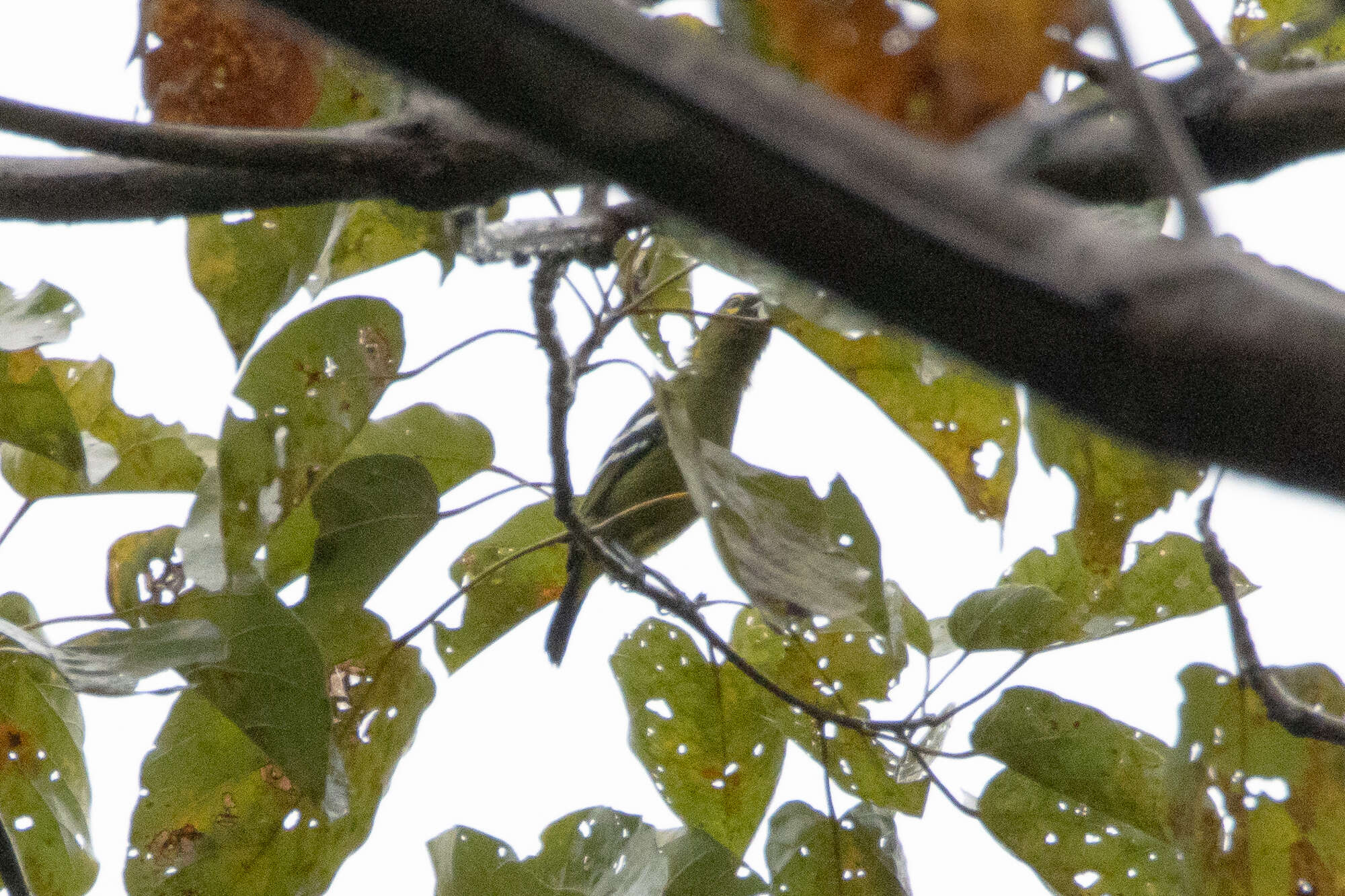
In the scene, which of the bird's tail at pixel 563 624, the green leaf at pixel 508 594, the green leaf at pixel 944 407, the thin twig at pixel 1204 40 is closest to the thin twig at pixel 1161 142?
the thin twig at pixel 1204 40

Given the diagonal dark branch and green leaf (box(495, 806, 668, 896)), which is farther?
green leaf (box(495, 806, 668, 896))

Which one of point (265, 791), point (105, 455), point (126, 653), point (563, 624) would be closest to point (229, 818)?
point (265, 791)

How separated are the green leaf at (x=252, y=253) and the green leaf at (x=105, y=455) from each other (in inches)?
20.0

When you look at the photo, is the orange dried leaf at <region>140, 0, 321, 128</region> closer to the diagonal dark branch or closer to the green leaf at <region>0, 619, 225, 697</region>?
the green leaf at <region>0, 619, 225, 697</region>

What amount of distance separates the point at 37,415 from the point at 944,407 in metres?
1.48

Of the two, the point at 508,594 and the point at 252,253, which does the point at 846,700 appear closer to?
the point at 508,594

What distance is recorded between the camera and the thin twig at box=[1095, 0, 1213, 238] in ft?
1.90

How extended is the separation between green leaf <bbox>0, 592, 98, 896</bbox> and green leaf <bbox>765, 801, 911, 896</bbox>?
1.27 meters

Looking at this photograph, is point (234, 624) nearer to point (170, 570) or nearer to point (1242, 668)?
point (170, 570)

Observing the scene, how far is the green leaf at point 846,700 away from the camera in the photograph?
2.22 metres

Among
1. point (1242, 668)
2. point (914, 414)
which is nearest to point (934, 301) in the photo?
point (1242, 668)

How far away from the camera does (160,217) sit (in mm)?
1452

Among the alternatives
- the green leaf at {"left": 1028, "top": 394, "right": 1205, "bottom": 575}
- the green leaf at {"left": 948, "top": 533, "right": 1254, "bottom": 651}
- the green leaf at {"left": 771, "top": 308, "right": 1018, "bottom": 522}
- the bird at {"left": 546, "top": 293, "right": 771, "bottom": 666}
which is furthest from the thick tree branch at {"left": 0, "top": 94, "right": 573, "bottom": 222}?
the bird at {"left": 546, "top": 293, "right": 771, "bottom": 666}

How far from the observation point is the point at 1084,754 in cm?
204
